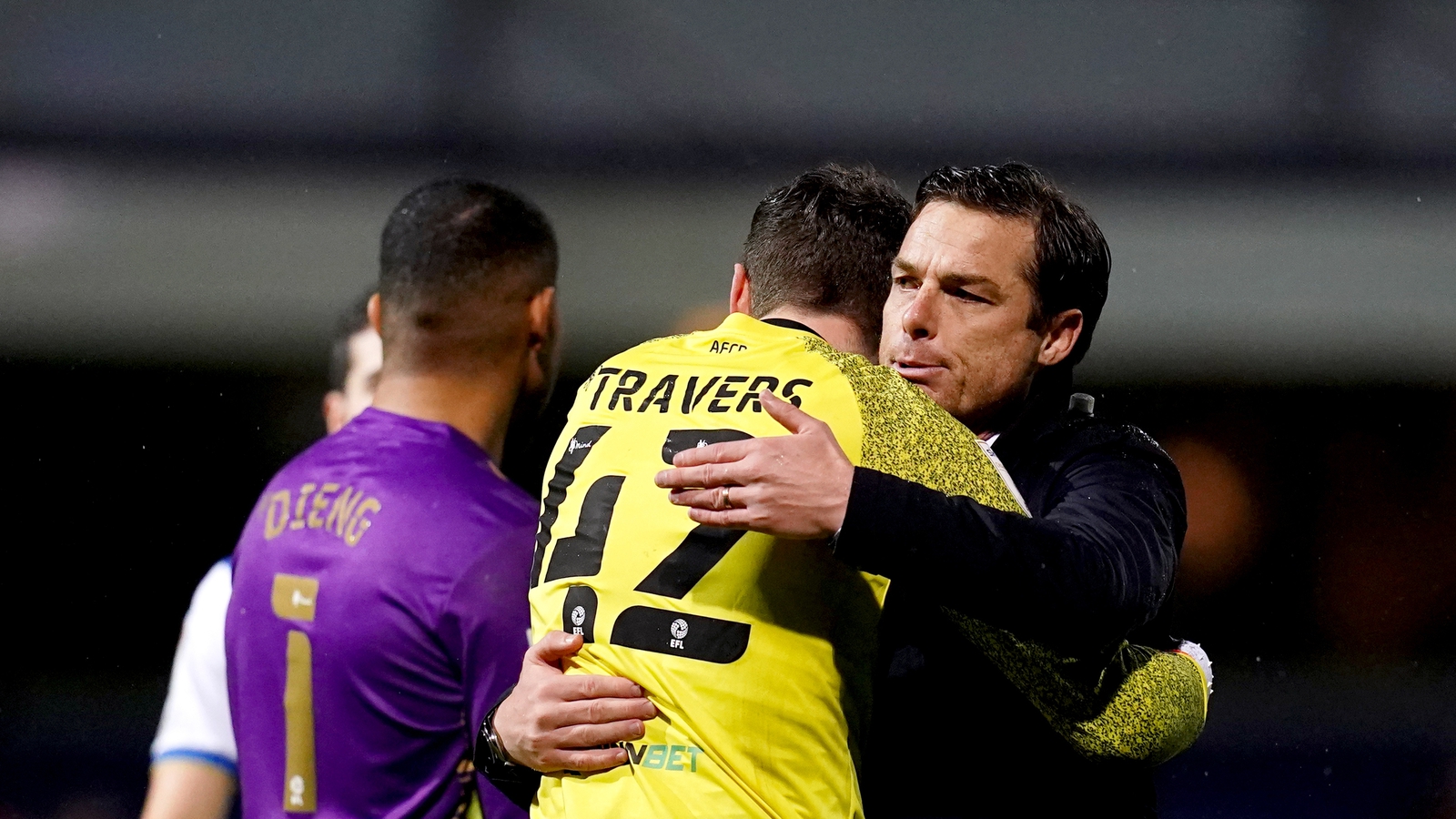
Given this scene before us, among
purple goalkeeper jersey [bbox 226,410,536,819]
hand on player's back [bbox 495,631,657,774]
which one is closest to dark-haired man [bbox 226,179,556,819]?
purple goalkeeper jersey [bbox 226,410,536,819]

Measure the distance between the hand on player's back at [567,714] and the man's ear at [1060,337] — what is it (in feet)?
2.36

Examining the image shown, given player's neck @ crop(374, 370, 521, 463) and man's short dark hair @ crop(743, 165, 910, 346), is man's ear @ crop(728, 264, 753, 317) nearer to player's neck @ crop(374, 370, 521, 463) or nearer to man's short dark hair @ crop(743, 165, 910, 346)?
man's short dark hair @ crop(743, 165, 910, 346)

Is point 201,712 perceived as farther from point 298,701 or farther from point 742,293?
point 742,293

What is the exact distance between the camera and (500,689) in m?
1.61

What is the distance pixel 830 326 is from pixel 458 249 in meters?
0.77

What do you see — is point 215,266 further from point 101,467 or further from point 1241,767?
point 1241,767

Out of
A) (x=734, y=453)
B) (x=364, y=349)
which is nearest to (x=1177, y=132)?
(x=364, y=349)

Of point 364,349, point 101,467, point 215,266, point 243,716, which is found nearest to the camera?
point 243,716

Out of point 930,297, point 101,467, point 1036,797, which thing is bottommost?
point 101,467

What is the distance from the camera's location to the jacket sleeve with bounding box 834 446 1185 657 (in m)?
1.01

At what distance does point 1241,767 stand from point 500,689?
12.1 feet

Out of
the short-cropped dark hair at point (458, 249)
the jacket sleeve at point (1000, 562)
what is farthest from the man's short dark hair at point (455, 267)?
the jacket sleeve at point (1000, 562)

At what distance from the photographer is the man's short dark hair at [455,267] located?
188 centimetres

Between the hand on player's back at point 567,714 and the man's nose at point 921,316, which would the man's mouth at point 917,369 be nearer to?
the man's nose at point 921,316
